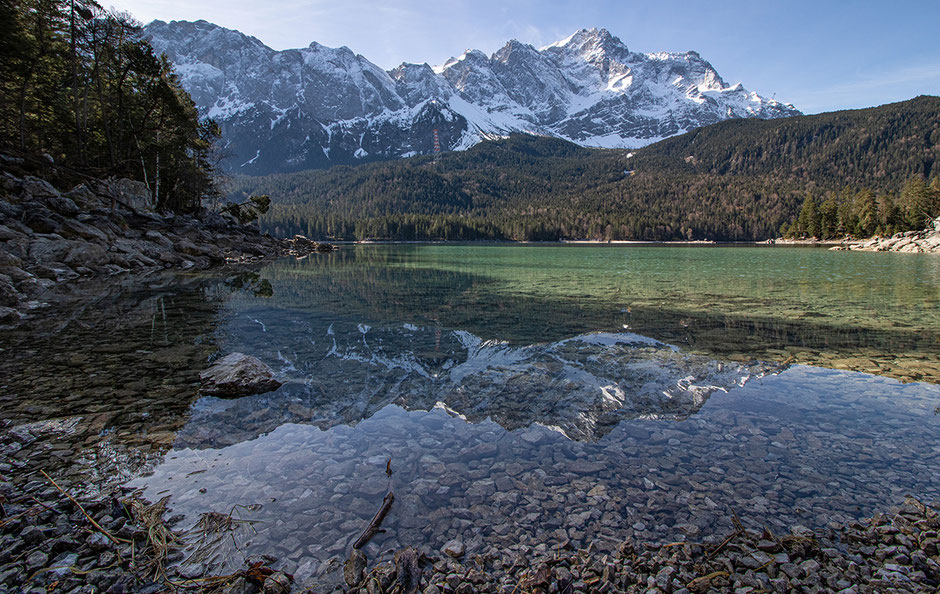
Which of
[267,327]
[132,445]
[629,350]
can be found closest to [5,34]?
[267,327]

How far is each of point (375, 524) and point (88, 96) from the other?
50719 mm

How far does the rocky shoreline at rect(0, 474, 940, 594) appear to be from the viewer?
3.96 meters

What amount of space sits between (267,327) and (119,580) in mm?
13324

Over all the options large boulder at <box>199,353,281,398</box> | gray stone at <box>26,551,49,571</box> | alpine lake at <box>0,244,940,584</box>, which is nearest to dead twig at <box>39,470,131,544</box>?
alpine lake at <box>0,244,940,584</box>

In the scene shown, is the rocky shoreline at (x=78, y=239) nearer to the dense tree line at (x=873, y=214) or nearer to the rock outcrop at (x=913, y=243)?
the rock outcrop at (x=913, y=243)

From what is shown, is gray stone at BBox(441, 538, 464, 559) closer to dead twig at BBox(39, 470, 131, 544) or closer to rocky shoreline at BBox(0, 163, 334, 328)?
dead twig at BBox(39, 470, 131, 544)

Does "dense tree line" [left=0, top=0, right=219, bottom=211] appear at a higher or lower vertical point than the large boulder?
higher

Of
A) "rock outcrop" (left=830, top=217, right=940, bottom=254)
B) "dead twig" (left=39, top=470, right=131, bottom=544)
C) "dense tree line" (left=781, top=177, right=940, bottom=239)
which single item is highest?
"dense tree line" (left=781, top=177, right=940, bottom=239)

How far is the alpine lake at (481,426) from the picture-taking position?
5.14m

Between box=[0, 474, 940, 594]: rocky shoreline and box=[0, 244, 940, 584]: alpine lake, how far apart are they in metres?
0.24

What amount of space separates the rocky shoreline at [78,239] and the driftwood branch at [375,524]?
57.4ft

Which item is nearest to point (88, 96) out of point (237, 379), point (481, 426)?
point (237, 379)

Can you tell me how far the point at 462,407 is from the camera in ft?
28.8

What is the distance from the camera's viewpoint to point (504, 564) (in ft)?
14.3
